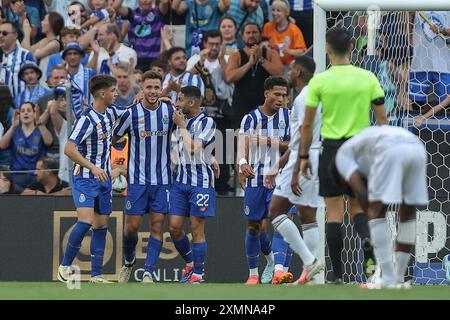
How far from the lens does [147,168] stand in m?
13.6

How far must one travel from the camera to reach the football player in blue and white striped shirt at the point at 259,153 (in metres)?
13.4

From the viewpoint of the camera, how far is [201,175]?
13.5 meters

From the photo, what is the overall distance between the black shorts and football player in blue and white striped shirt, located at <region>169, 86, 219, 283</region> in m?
3.37

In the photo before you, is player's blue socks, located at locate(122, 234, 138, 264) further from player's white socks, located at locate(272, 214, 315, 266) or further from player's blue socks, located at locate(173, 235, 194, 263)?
player's white socks, located at locate(272, 214, 315, 266)

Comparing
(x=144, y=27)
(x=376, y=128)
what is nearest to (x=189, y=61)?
(x=144, y=27)

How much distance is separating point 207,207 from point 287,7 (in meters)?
3.95

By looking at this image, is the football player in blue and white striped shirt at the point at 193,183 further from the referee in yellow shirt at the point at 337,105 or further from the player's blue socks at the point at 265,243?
the referee in yellow shirt at the point at 337,105

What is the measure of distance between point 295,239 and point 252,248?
9.84 feet

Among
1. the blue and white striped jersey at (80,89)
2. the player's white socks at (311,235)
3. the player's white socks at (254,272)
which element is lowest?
the player's white socks at (254,272)

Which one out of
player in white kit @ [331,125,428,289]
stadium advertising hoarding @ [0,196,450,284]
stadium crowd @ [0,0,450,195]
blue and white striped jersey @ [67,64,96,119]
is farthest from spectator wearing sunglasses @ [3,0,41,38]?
player in white kit @ [331,125,428,289]

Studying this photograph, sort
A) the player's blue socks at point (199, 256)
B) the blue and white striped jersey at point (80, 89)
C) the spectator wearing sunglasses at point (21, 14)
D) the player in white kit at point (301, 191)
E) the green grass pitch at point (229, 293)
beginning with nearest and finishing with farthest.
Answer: the green grass pitch at point (229, 293) < the player in white kit at point (301, 191) < the player's blue socks at point (199, 256) < the blue and white striped jersey at point (80, 89) < the spectator wearing sunglasses at point (21, 14)

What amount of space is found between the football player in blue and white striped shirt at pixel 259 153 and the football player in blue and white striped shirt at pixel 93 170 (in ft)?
5.03

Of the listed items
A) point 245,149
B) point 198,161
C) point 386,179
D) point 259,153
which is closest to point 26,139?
point 198,161

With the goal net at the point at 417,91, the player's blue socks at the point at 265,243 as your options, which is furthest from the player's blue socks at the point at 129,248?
the goal net at the point at 417,91
